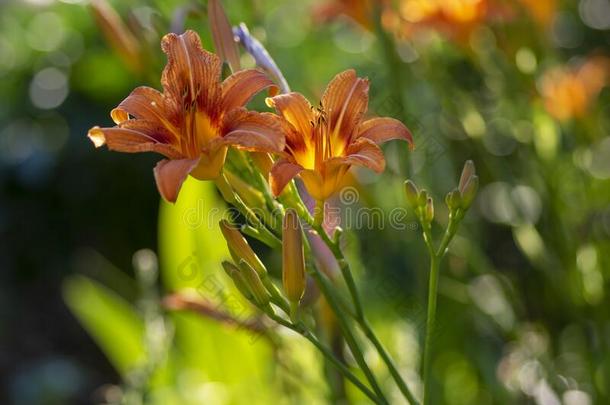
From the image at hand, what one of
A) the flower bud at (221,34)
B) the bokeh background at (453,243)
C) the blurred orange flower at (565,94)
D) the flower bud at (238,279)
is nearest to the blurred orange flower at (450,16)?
the bokeh background at (453,243)

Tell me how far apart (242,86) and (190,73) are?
0.05 metres

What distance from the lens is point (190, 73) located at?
0.75 m

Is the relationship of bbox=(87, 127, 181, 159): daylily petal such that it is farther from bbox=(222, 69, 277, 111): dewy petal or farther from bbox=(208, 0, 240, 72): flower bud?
bbox=(208, 0, 240, 72): flower bud

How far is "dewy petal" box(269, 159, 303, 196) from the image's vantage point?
68 cm

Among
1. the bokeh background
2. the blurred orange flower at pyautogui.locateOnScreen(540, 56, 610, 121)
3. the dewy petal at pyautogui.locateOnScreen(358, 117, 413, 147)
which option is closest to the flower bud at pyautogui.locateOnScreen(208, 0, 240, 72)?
the bokeh background

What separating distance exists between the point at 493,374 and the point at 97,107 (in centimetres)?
182

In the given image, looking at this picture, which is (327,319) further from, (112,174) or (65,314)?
(65,314)

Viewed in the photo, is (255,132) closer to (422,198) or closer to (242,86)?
(242,86)

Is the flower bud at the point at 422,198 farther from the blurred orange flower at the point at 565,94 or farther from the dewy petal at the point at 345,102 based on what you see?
the blurred orange flower at the point at 565,94

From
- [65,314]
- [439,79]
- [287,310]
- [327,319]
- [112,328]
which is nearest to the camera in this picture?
[287,310]

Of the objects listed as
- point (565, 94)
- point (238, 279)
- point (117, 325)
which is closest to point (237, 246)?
point (238, 279)

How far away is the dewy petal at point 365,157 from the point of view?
2.31ft

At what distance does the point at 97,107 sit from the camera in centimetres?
285

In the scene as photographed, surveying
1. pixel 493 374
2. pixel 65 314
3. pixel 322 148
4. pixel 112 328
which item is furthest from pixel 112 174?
pixel 322 148
